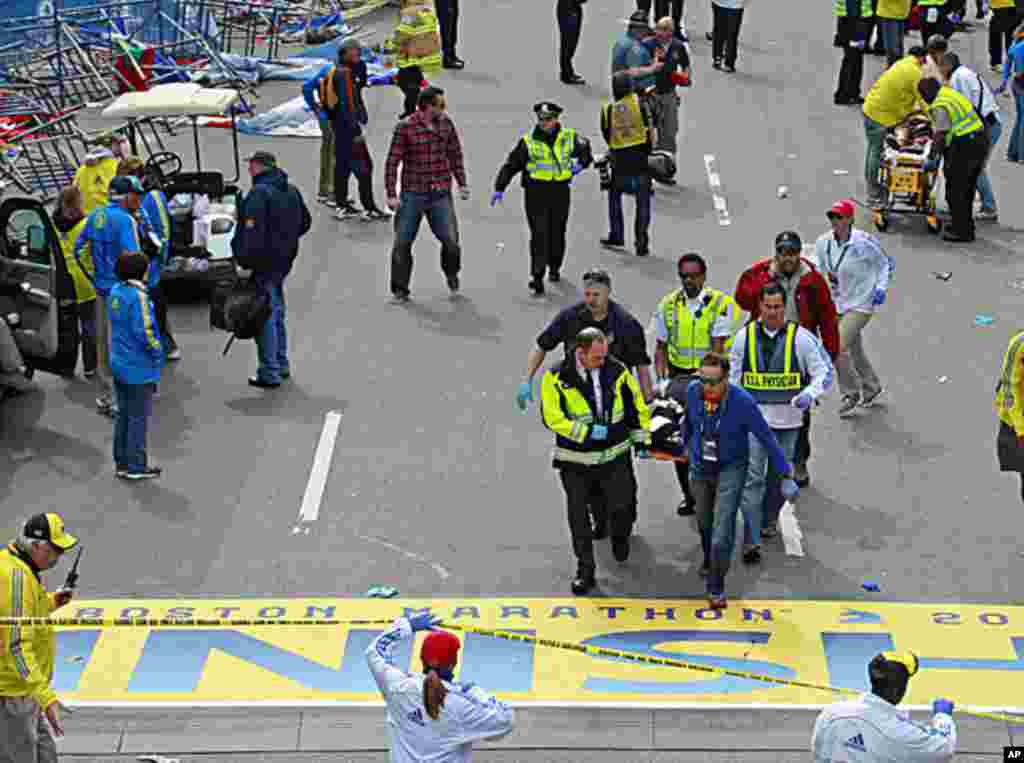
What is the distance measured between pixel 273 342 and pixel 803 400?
505cm

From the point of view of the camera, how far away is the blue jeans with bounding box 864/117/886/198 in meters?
19.4

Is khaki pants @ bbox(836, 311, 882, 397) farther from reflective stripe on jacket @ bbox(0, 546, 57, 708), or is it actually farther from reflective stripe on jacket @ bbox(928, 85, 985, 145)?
reflective stripe on jacket @ bbox(0, 546, 57, 708)

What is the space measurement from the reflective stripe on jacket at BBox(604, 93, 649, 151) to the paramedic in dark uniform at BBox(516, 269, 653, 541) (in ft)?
18.4

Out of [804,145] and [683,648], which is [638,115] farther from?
[683,648]

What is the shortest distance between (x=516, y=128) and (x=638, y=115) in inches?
187

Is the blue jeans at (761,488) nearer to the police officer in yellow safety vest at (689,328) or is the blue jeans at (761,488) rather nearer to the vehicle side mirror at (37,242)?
the police officer in yellow safety vest at (689,328)

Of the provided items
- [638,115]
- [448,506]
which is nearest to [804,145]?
[638,115]

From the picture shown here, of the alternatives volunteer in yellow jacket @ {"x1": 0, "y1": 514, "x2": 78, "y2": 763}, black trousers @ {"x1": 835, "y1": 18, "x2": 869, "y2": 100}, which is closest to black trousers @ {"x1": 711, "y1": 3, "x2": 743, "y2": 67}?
black trousers @ {"x1": 835, "y1": 18, "x2": 869, "y2": 100}

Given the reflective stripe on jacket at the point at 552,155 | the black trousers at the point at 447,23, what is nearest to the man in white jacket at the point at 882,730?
the reflective stripe on jacket at the point at 552,155

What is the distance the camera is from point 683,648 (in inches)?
447

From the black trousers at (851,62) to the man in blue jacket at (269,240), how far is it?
9996mm

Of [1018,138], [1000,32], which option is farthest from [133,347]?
[1000,32]

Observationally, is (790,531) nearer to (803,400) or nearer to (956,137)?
(803,400)

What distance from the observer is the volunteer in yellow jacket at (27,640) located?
887 centimetres
